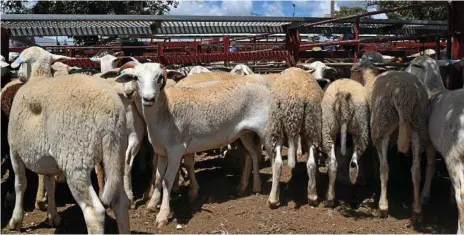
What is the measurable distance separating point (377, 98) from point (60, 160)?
3558 millimetres

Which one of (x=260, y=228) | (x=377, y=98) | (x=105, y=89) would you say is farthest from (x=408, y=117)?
(x=105, y=89)

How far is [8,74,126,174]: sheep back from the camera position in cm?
416

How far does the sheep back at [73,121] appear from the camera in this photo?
13.7ft

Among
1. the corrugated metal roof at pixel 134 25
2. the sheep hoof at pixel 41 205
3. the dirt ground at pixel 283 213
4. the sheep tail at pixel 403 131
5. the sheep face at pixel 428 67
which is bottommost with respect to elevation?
the dirt ground at pixel 283 213

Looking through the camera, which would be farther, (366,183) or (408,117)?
(366,183)

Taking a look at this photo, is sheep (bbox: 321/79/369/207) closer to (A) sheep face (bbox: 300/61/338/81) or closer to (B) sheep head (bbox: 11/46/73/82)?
(A) sheep face (bbox: 300/61/338/81)

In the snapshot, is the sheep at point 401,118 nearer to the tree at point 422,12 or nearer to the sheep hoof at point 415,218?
the sheep hoof at point 415,218

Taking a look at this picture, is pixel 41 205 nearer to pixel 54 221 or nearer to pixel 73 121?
pixel 54 221

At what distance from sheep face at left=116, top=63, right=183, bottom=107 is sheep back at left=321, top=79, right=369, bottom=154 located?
2.07m

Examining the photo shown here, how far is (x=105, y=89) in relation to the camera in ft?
14.3

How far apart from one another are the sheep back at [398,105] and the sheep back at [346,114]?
A: 0.20 m

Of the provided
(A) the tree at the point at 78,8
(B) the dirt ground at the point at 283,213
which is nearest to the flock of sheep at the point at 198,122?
(B) the dirt ground at the point at 283,213

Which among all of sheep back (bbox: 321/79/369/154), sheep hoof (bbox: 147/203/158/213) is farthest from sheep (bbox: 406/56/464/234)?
sheep hoof (bbox: 147/203/158/213)

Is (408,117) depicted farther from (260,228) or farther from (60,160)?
(60,160)
